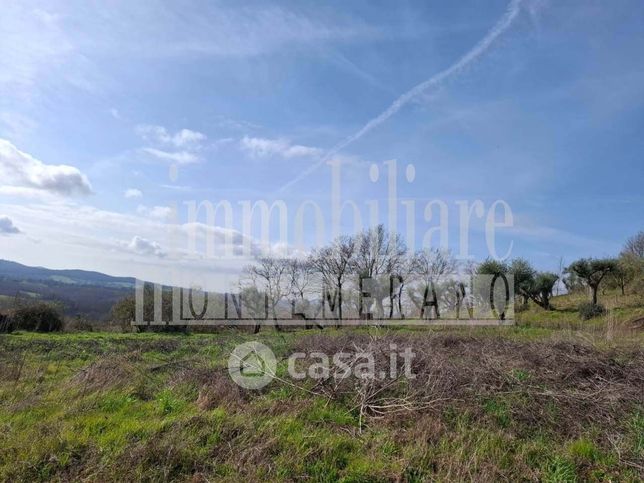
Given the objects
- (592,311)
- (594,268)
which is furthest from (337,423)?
(594,268)


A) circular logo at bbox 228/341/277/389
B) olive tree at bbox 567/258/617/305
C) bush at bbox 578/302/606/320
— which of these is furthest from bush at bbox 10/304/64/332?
olive tree at bbox 567/258/617/305

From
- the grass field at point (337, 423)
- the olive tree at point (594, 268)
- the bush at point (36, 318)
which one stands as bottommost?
the bush at point (36, 318)

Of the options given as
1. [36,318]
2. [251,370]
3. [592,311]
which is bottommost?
[36,318]

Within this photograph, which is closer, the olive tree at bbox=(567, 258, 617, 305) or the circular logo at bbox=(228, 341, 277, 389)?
the circular logo at bbox=(228, 341, 277, 389)

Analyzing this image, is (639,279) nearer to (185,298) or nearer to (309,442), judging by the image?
(185,298)

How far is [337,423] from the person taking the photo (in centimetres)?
526

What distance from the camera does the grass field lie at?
13.2ft

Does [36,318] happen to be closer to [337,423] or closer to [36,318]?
[36,318]

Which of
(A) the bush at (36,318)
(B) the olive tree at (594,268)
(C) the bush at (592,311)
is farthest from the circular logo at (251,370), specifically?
(B) the olive tree at (594,268)

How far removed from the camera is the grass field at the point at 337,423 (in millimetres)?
4035

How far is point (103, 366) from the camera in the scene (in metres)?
7.36

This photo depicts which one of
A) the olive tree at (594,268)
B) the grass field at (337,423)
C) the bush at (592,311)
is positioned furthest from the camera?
the olive tree at (594,268)

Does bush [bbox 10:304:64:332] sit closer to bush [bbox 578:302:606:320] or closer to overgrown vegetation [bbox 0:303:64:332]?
overgrown vegetation [bbox 0:303:64:332]

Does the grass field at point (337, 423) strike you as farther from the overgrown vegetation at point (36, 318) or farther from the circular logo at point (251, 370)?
the overgrown vegetation at point (36, 318)
